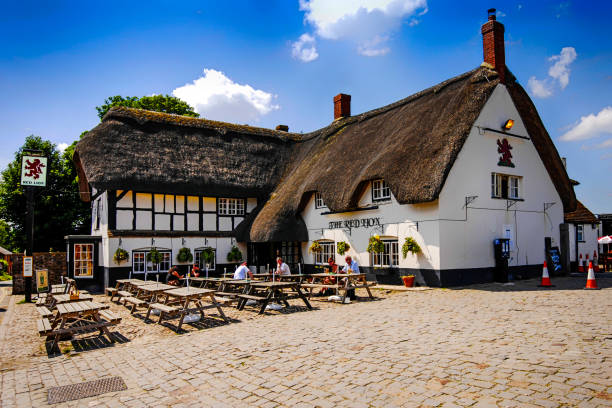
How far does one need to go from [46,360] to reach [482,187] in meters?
14.1

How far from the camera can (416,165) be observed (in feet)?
49.0

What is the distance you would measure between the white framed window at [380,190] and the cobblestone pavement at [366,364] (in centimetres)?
749

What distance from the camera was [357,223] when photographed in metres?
17.8

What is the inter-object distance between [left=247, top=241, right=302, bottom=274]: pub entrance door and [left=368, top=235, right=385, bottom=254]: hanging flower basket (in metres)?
5.47

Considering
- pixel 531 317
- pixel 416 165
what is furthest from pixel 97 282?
pixel 531 317

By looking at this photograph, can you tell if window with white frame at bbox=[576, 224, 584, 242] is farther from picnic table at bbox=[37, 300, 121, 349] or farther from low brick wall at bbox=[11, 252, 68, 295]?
low brick wall at bbox=[11, 252, 68, 295]

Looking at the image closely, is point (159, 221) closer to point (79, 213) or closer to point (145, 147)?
point (145, 147)

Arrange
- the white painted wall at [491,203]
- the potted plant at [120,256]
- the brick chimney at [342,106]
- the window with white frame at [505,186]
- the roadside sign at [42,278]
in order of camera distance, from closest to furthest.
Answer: the white painted wall at [491,203]
the window with white frame at [505,186]
the roadside sign at [42,278]
the potted plant at [120,256]
the brick chimney at [342,106]

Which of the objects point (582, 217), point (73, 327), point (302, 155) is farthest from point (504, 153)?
point (73, 327)

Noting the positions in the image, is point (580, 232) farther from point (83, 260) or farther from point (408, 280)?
point (83, 260)

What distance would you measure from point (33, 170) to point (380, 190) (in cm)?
1234

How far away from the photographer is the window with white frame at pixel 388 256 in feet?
53.3

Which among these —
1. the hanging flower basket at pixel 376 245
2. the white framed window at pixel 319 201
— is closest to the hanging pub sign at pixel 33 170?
the white framed window at pixel 319 201

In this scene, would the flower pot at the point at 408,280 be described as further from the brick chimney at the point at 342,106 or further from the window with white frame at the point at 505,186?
the brick chimney at the point at 342,106
